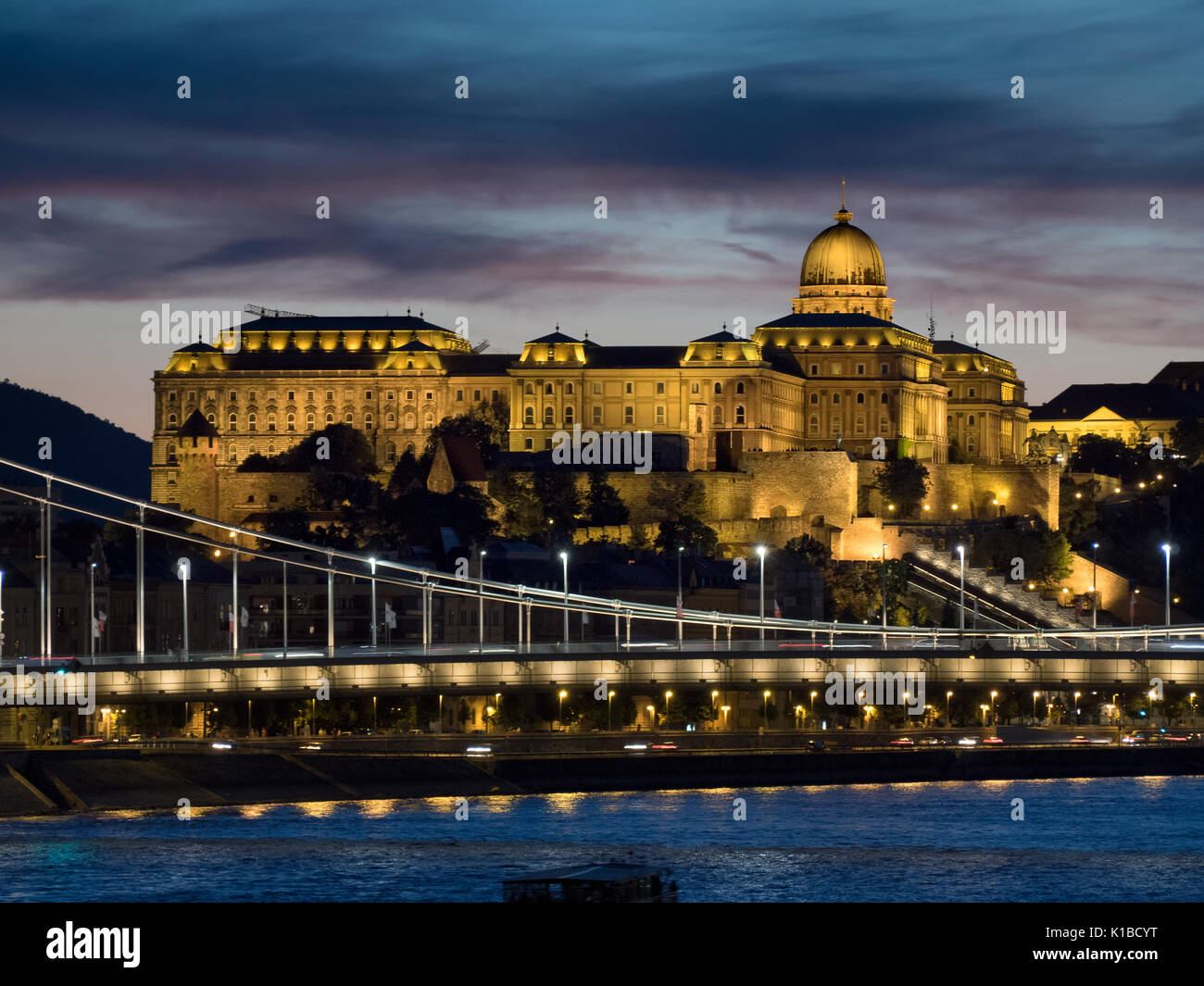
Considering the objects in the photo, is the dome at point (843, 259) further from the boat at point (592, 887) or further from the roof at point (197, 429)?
the boat at point (592, 887)

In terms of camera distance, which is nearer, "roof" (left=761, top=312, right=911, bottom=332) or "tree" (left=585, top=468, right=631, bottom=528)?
"tree" (left=585, top=468, right=631, bottom=528)

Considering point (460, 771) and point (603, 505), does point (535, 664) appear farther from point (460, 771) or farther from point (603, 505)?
point (603, 505)

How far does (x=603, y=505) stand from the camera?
156500 mm

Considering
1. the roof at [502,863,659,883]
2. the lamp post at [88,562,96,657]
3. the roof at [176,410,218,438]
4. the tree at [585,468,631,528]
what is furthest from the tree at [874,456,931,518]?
the roof at [502,863,659,883]

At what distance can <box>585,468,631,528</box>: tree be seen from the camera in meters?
156

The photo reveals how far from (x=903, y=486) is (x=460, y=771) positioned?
79.4 m

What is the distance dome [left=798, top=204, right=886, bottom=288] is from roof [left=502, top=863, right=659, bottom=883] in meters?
134

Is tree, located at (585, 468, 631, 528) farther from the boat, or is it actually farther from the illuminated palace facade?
the boat

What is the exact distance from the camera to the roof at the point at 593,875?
57.9 metres

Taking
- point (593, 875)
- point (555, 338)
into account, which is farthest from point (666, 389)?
point (593, 875)

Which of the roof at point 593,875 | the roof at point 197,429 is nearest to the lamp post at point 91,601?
the roof at point 593,875

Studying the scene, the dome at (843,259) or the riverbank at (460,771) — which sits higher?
the dome at (843,259)

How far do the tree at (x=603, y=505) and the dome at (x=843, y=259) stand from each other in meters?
39.0
